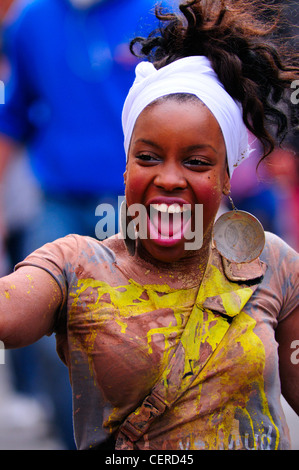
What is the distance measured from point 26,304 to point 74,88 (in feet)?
5.29

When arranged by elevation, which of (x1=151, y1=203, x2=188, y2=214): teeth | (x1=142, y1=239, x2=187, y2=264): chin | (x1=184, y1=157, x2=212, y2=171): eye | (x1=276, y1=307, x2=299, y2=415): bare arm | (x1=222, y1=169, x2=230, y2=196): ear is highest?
(x1=184, y1=157, x2=212, y2=171): eye

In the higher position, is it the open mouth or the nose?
the nose

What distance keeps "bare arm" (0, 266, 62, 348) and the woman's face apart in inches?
13.7

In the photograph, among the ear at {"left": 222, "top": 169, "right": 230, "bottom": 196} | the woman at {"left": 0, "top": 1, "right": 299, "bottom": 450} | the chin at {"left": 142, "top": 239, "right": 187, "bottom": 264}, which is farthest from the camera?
the ear at {"left": 222, "top": 169, "right": 230, "bottom": 196}

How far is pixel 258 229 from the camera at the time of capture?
7.29 feet

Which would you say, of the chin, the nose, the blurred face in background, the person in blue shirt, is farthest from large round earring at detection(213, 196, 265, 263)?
the blurred face in background

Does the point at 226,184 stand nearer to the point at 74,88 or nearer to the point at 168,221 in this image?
the point at 168,221

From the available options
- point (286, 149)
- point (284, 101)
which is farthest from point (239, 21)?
point (286, 149)

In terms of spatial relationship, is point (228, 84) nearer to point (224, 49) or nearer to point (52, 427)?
point (224, 49)

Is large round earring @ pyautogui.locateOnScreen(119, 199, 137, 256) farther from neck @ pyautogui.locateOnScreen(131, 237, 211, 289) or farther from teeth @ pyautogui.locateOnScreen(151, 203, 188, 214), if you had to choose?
teeth @ pyautogui.locateOnScreen(151, 203, 188, 214)

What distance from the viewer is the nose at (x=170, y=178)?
2039mm

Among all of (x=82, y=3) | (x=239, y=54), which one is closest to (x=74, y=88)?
(x=82, y=3)

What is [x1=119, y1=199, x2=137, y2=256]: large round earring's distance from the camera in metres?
2.28
